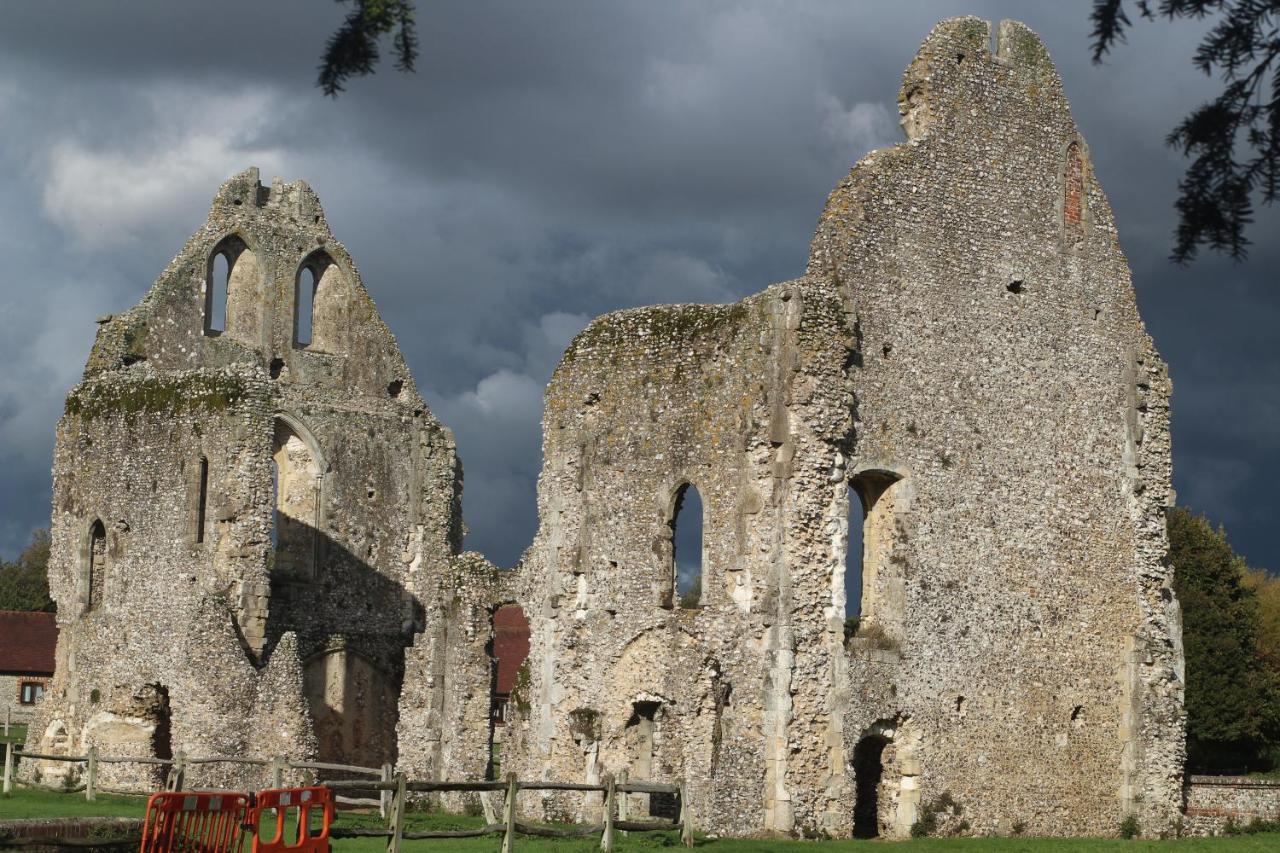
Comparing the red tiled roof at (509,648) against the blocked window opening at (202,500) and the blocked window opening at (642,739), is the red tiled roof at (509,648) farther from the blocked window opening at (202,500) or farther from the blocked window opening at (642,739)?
the blocked window opening at (642,739)

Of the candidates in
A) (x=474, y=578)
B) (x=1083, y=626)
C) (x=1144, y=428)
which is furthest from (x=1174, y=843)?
(x=474, y=578)

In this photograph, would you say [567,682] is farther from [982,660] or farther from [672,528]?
[982,660]

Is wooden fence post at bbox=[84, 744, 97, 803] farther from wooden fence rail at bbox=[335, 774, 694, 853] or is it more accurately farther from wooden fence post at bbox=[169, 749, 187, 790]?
wooden fence rail at bbox=[335, 774, 694, 853]

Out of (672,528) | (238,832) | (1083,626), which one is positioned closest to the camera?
(238,832)

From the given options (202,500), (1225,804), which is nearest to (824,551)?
(1225,804)

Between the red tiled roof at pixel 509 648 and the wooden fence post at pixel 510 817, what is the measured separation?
30.9 metres

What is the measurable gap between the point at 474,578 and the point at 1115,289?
9590 mm

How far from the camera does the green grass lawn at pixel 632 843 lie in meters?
20.0

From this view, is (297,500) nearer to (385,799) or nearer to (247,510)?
(247,510)

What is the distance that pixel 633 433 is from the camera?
2433 cm

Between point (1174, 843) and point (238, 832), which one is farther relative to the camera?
point (1174, 843)

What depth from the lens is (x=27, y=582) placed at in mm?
76188

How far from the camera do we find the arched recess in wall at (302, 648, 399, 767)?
30688 millimetres

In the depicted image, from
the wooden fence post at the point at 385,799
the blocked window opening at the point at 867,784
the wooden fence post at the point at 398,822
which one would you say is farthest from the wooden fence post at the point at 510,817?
the blocked window opening at the point at 867,784
